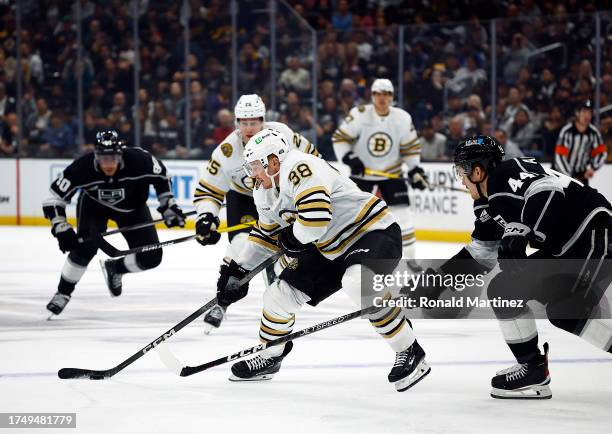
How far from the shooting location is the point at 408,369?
4.54 meters

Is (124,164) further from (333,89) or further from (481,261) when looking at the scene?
(333,89)

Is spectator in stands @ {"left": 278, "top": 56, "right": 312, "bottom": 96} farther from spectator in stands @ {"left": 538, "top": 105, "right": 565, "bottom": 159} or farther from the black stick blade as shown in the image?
the black stick blade

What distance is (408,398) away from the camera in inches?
173

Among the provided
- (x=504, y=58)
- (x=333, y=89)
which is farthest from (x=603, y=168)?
(x=333, y=89)

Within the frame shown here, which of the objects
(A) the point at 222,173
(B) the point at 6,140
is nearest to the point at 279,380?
Answer: (A) the point at 222,173

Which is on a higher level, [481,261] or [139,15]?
[139,15]

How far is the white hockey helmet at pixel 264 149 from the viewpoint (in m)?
4.50

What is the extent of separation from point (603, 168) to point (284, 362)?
598 cm

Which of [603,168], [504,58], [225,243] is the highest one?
[504,58]

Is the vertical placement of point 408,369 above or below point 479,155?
below

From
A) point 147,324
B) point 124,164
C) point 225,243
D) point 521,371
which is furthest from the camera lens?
point 225,243

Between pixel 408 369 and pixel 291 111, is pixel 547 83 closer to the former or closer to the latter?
pixel 291 111

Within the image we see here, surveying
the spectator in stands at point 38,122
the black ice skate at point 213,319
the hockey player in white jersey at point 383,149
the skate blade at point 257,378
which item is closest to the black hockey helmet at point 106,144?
the black ice skate at point 213,319

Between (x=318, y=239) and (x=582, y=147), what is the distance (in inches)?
235
